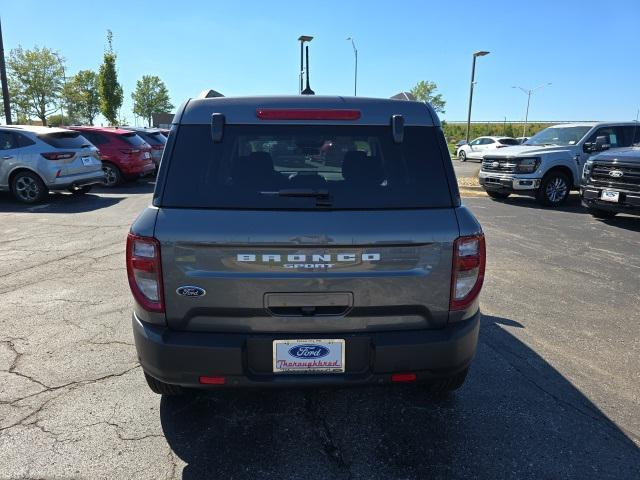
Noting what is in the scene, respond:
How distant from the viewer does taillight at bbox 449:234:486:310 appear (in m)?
2.46

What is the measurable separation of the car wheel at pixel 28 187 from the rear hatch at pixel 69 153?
528 mm

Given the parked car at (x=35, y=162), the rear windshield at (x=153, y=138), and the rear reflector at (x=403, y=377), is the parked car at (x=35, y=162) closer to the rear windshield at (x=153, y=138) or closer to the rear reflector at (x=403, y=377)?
the rear windshield at (x=153, y=138)

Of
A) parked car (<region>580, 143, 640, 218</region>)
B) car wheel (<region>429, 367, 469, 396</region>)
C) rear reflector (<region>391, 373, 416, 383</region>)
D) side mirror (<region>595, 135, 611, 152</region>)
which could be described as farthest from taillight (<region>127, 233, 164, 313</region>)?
side mirror (<region>595, 135, 611, 152</region>)

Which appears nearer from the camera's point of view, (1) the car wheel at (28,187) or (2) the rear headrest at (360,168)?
(2) the rear headrest at (360,168)

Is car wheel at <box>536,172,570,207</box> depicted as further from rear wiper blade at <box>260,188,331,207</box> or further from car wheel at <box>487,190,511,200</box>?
rear wiper blade at <box>260,188,331,207</box>

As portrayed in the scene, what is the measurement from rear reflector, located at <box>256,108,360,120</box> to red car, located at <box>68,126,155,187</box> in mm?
12484

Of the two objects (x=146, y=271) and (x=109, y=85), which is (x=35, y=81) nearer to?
(x=109, y=85)

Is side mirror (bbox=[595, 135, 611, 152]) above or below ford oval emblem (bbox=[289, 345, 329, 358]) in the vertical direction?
above

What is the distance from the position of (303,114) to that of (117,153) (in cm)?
1268

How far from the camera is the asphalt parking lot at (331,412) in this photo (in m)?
2.56

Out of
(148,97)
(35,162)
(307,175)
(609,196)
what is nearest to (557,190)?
(609,196)

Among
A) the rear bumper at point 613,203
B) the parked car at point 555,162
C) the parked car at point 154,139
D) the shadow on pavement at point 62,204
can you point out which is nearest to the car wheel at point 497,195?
the parked car at point 555,162

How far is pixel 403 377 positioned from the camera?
99.1 inches

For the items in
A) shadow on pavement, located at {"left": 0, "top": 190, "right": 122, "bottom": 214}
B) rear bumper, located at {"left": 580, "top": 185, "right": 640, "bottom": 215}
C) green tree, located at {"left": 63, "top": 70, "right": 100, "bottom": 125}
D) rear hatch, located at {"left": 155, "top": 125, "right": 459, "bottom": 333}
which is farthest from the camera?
green tree, located at {"left": 63, "top": 70, "right": 100, "bottom": 125}
